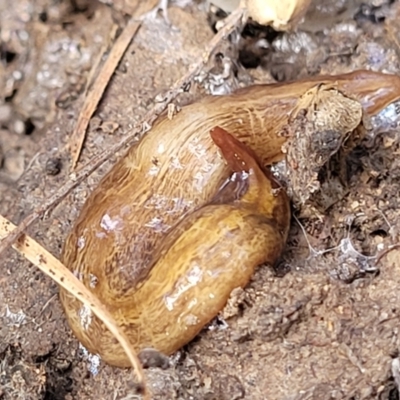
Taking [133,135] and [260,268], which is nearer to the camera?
[260,268]

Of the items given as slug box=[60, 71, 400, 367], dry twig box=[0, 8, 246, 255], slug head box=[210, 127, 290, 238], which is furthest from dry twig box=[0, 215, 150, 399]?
slug head box=[210, 127, 290, 238]

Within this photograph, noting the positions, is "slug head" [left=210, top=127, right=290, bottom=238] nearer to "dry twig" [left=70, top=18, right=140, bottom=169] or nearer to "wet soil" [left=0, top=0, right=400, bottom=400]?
"wet soil" [left=0, top=0, right=400, bottom=400]

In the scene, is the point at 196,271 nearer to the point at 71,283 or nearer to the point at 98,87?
the point at 71,283

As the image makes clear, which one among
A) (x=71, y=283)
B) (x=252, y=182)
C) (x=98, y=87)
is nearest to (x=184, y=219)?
(x=252, y=182)

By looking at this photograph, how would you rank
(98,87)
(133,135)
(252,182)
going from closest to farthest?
1. (252,182)
2. (133,135)
3. (98,87)

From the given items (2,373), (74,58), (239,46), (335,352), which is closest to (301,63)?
(239,46)

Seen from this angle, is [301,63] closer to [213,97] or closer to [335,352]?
[213,97]

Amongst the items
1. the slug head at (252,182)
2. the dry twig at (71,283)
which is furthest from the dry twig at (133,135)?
the slug head at (252,182)
